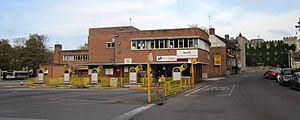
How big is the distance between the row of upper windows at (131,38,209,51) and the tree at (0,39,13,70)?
45.3 meters

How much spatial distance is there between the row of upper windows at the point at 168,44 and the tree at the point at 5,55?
45.3 meters

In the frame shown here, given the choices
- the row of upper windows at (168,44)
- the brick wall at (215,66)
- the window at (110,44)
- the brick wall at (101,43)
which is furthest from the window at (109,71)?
the brick wall at (215,66)

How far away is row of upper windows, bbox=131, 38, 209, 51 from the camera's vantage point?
42531 millimetres

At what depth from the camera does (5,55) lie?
78.8m

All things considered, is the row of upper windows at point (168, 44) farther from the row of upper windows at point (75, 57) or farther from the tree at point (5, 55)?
the tree at point (5, 55)

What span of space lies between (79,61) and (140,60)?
98.5 feet

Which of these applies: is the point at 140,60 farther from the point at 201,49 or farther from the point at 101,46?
the point at 101,46

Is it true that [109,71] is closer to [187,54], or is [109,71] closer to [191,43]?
[187,54]

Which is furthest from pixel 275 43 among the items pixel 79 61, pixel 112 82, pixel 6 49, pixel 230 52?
pixel 112 82

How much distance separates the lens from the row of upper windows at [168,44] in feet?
140

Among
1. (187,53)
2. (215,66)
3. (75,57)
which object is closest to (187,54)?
(187,53)

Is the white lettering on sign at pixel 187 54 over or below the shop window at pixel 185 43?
below

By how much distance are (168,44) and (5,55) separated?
5076 cm

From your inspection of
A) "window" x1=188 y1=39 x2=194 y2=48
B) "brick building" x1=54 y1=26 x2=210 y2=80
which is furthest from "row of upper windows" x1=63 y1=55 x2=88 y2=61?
"window" x1=188 y1=39 x2=194 y2=48
